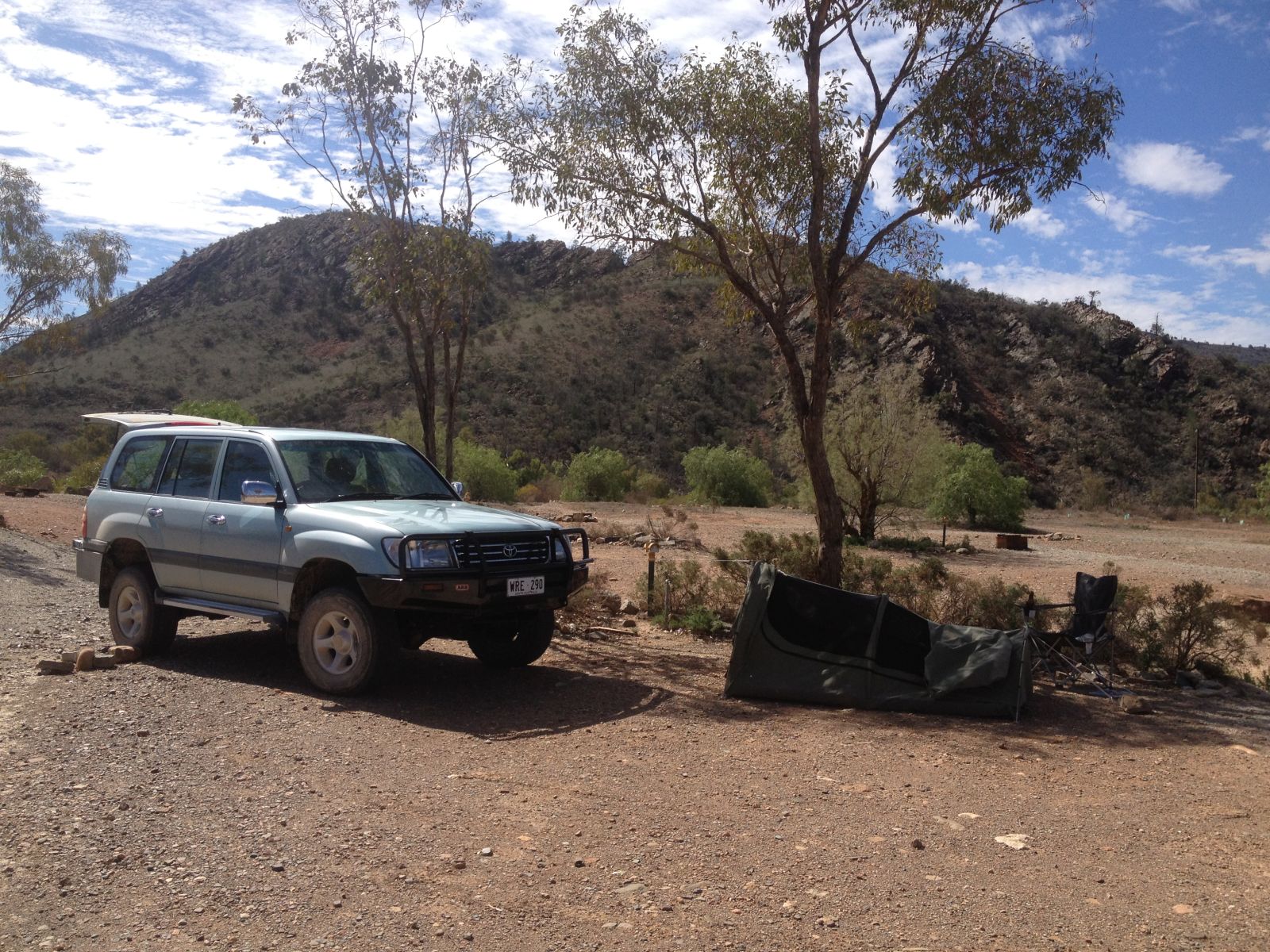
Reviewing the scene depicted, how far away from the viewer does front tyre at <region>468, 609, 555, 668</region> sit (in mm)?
8734

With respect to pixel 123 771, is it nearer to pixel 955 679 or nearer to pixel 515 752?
pixel 515 752

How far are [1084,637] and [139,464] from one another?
308 inches

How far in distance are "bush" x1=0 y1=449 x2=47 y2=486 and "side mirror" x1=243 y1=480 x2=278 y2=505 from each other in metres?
30.0

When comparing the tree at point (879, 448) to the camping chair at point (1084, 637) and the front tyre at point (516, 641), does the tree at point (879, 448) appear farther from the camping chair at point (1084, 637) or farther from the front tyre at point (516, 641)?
the front tyre at point (516, 641)

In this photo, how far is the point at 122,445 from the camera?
9.62 meters

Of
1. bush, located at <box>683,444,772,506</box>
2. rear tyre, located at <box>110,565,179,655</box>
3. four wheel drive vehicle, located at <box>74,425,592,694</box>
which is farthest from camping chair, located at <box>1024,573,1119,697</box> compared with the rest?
bush, located at <box>683,444,772,506</box>

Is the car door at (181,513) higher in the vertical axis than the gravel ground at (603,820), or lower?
higher

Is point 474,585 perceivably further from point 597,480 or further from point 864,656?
point 597,480

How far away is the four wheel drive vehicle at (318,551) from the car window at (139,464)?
1cm

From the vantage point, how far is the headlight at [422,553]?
23.9ft

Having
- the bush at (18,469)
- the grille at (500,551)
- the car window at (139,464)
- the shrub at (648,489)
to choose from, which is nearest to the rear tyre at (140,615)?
the car window at (139,464)

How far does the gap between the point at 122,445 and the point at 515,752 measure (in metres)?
5.25

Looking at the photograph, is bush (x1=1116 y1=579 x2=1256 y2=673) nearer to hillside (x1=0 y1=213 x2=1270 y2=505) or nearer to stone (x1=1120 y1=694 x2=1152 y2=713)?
stone (x1=1120 y1=694 x2=1152 y2=713)

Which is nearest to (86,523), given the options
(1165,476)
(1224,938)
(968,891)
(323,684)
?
(323,684)
